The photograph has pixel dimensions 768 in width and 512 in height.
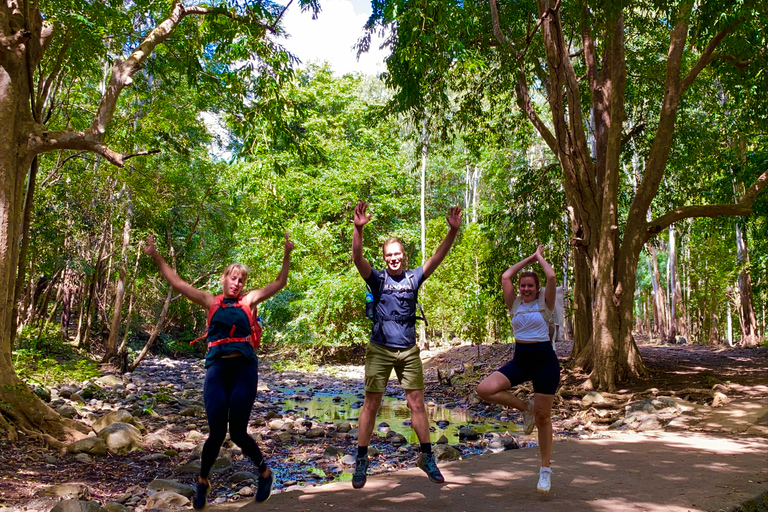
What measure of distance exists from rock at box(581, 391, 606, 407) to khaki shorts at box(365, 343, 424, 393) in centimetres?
670

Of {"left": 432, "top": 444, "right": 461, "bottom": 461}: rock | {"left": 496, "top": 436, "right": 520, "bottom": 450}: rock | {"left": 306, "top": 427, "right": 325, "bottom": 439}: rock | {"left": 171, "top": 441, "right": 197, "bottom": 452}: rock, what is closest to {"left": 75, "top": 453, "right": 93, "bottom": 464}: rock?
{"left": 171, "top": 441, "right": 197, "bottom": 452}: rock

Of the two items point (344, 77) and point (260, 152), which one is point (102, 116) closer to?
point (260, 152)

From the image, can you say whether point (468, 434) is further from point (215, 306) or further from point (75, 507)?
point (75, 507)

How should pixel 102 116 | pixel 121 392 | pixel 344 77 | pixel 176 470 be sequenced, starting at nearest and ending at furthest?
1. pixel 176 470
2. pixel 102 116
3. pixel 121 392
4. pixel 344 77

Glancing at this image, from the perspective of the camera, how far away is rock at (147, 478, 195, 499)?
215 inches

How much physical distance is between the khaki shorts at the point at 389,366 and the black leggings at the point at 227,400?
93 centimetres

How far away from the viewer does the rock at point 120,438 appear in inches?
287

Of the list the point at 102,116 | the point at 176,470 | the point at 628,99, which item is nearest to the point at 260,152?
the point at 102,116

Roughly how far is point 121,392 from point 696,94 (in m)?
15.9

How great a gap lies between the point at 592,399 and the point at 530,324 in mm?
6409

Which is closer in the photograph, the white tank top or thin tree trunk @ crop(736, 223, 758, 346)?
the white tank top

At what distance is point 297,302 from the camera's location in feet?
75.6

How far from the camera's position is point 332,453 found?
792cm

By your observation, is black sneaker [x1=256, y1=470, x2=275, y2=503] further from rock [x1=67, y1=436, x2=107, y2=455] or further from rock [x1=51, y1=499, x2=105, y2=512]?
rock [x1=67, y1=436, x2=107, y2=455]
